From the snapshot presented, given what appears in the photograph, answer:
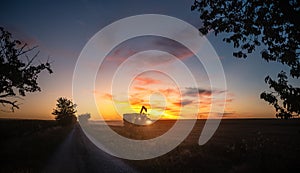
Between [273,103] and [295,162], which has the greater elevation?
[273,103]

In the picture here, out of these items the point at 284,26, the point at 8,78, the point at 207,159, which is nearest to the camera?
the point at 284,26

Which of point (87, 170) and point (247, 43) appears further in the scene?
point (87, 170)

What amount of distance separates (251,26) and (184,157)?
10843mm

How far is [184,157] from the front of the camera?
16172 millimetres

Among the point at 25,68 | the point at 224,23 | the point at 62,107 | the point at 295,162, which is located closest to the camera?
the point at 224,23

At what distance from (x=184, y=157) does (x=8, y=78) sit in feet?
54.1

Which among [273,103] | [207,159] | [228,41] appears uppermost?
[228,41]

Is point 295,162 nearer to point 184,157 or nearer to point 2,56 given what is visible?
point 184,157

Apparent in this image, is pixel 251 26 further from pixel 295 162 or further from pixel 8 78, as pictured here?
pixel 8 78

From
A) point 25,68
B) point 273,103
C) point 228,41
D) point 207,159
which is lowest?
point 207,159

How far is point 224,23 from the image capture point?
7836mm

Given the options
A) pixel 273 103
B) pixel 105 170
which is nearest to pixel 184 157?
pixel 105 170

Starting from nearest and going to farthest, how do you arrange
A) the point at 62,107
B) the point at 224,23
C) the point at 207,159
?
the point at 224,23 < the point at 207,159 < the point at 62,107

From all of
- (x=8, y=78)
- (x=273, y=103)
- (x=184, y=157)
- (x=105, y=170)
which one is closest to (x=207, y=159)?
(x=184, y=157)
